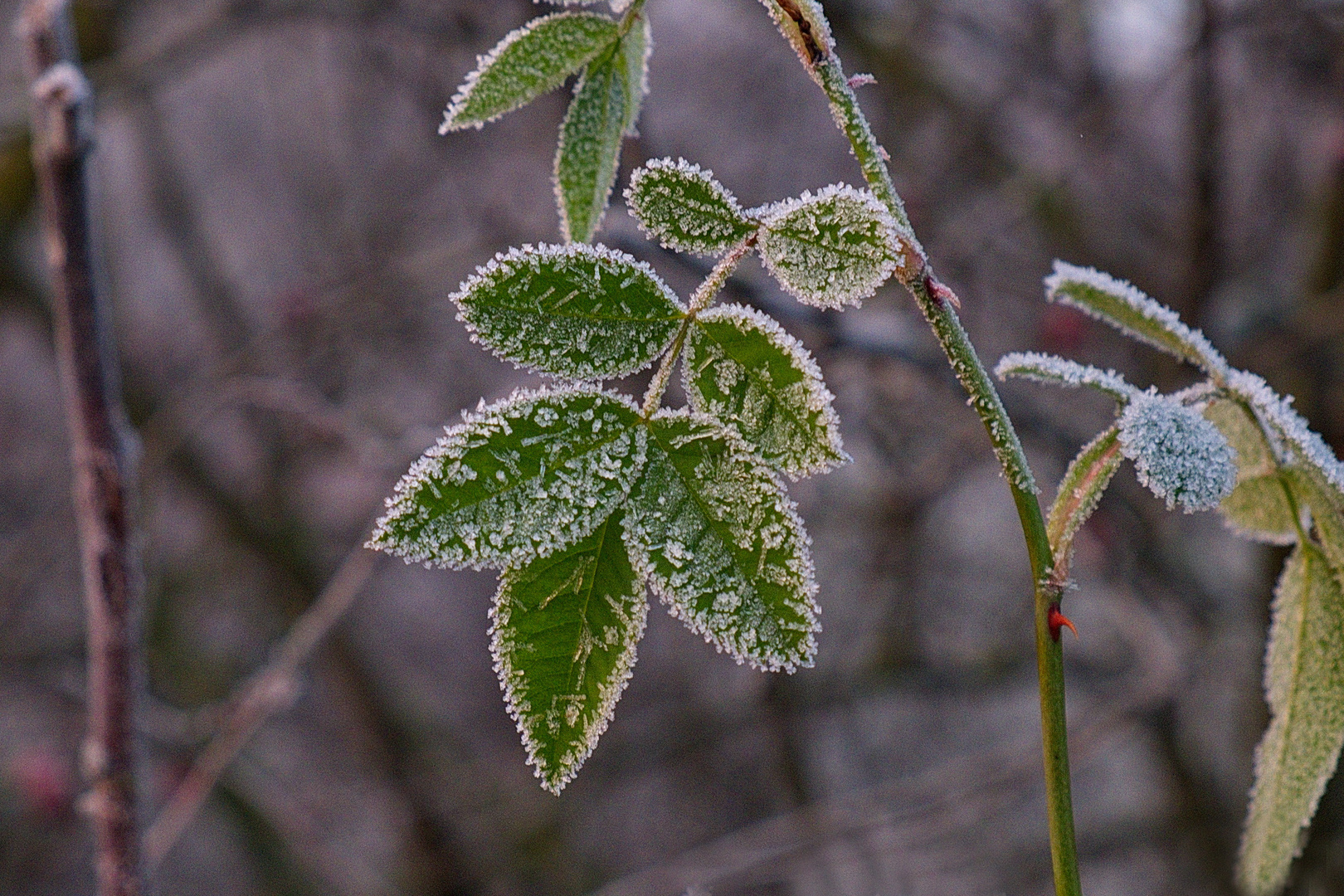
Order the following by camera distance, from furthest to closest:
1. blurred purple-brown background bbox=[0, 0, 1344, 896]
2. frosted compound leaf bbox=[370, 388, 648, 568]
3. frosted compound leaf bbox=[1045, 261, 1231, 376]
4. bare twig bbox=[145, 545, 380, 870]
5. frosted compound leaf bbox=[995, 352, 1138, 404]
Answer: blurred purple-brown background bbox=[0, 0, 1344, 896]
bare twig bbox=[145, 545, 380, 870]
frosted compound leaf bbox=[1045, 261, 1231, 376]
frosted compound leaf bbox=[995, 352, 1138, 404]
frosted compound leaf bbox=[370, 388, 648, 568]

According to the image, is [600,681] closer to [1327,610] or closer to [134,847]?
[1327,610]

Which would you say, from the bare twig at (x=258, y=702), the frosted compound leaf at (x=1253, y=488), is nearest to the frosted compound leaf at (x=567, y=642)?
the frosted compound leaf at (x=1253, y=488)

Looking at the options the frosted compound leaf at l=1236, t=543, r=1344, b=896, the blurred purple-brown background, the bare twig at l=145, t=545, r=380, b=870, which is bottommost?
the frosted compound leaf at l=1236, t=543, r=1344, b=896

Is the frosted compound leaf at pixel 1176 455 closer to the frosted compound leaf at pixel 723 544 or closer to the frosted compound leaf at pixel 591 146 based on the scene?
the frosted compound leaf at pixel 723 544

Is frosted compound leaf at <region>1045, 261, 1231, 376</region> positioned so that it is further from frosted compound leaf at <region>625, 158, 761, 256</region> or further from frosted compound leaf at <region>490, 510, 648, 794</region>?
frosted compound leaf at <region>490, 510, 648, 794</region>

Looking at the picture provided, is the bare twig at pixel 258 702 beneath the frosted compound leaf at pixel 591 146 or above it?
above

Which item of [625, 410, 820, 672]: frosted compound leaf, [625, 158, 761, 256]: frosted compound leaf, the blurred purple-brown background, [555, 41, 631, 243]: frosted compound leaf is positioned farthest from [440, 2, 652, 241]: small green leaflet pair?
the blurred purple-brown background

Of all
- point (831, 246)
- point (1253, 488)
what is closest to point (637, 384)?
point (1253, 488)

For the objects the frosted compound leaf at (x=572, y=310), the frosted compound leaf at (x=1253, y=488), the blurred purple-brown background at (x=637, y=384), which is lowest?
the frosted compound leaf at (x=1253, y=488)
